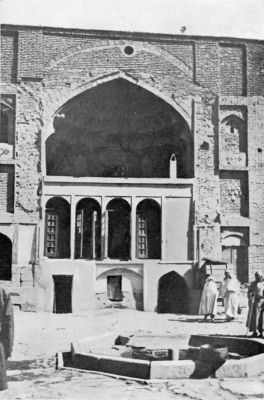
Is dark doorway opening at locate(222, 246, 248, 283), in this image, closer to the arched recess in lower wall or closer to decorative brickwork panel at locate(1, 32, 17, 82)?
the arched recess in lower wall

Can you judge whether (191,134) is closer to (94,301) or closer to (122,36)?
(122,36)

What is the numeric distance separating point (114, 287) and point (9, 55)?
32.2 ft

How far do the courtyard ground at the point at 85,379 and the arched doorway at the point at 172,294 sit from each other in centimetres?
436

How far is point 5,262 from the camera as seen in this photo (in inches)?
809

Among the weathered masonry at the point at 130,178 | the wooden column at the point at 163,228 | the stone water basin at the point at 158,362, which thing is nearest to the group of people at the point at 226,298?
the weathered masonry at the point at 130,178

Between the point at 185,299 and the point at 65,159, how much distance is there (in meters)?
7.82

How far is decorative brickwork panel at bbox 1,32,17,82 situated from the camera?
2097 centimetres

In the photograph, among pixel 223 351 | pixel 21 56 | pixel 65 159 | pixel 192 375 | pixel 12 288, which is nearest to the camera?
pixel 192 375

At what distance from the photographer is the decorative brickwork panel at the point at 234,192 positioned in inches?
856

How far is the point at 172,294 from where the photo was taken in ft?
70.9

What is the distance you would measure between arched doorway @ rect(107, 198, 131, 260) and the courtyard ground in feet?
15.7

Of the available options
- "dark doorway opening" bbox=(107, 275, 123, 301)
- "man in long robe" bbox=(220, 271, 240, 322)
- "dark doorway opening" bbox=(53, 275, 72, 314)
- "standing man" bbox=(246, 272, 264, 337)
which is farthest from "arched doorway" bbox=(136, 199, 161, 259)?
"standing man" bbox=(246, 272, 264, 337)

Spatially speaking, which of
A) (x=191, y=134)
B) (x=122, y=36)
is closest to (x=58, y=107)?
(x=122, y=36)

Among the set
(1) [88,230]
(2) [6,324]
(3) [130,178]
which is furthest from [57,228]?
(2) [6,324]
